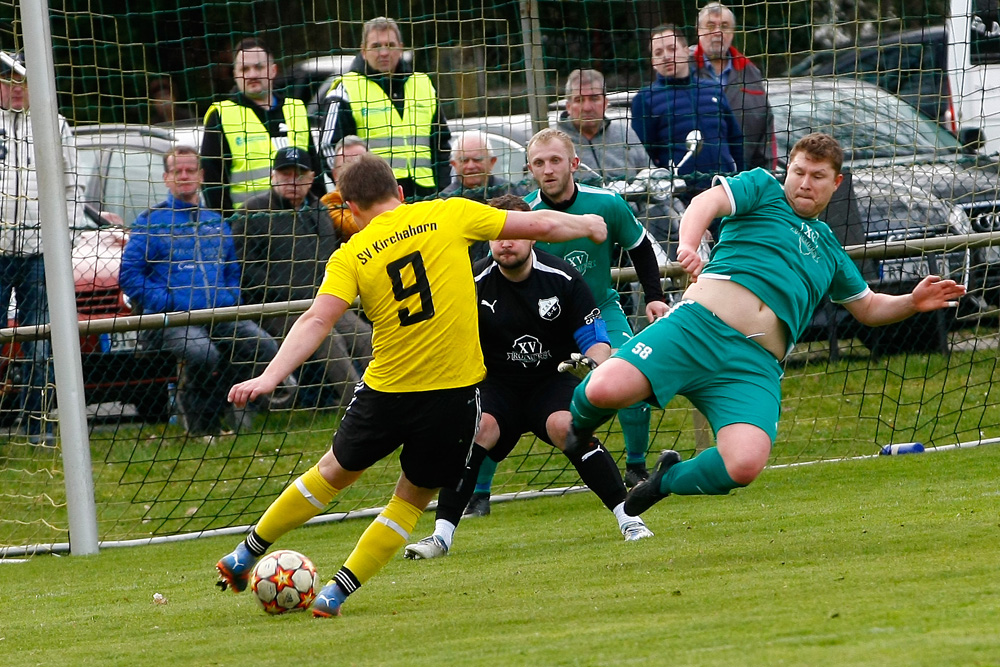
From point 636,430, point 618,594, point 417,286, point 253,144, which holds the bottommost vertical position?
point 636,430

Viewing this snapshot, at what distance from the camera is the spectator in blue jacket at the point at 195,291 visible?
8.57 metres

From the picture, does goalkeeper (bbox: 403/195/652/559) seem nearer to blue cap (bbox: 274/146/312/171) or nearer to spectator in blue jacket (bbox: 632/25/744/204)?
blue cap (bbox: 274/146/312/171)

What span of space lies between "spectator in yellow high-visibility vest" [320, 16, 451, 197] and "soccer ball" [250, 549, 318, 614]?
14.0ft

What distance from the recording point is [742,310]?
5.41m

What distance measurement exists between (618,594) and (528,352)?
90.5 inches

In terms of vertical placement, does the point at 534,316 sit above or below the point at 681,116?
below

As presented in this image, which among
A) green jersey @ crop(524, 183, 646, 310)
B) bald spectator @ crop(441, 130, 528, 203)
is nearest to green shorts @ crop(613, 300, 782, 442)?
green jersey @ crop(524, 183, 646, 310)

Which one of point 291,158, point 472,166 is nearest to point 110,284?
point 291,158

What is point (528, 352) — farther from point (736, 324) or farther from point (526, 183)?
point (526, 183)

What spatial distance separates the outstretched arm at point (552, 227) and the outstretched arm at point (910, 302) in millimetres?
1454

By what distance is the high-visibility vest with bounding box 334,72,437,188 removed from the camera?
28.6ft

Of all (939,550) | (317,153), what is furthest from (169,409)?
(939,550)

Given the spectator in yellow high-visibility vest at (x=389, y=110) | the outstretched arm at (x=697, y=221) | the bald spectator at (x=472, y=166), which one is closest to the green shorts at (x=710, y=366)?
the outstretched arm at (x=697, y=221)

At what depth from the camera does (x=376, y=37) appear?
8516 mm
